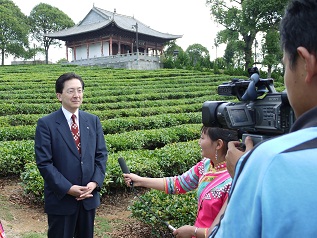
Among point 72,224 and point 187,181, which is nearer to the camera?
point 187,181

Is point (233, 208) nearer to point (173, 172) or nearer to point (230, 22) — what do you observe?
point (173, 172)

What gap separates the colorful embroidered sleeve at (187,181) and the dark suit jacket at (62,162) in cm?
94

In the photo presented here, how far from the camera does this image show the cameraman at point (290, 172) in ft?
2.38

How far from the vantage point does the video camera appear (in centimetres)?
123

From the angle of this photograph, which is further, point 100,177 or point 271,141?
point 100,177

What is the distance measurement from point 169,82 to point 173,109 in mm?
10287

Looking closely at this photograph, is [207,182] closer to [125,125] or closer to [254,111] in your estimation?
[254,111]

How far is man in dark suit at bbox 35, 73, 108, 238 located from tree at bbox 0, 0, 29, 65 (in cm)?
4109

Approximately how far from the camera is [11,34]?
40.9 m

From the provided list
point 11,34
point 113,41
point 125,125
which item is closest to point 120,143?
point 125,125

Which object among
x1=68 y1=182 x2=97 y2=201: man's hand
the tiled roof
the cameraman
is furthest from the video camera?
the tiled roof

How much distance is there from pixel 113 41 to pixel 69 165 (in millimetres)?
33120

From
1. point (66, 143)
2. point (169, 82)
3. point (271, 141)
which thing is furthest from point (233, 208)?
point (169, 82)

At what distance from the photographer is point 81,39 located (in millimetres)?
37094
